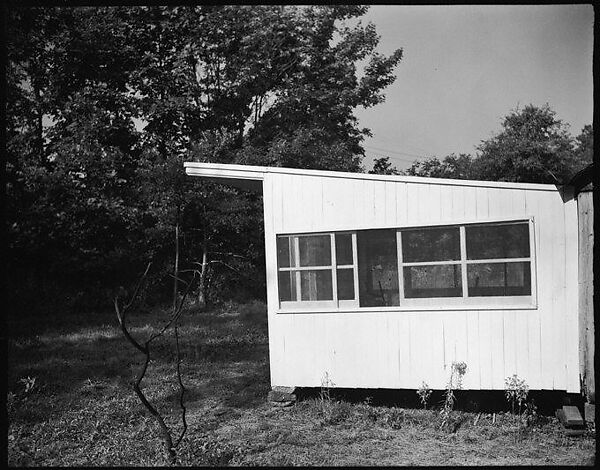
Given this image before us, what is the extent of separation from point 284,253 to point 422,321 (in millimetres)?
2139

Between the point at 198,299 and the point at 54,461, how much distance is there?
13.0 metres

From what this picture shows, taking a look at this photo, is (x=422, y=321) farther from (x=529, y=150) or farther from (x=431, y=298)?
(x=529, y=150)

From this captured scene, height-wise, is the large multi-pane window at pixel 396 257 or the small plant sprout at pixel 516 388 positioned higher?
the large multi-pane window at pixel 396 257

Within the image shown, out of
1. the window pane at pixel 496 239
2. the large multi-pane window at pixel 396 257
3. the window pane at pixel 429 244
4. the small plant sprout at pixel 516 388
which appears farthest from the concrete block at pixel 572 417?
the window pane at pixel 429 244

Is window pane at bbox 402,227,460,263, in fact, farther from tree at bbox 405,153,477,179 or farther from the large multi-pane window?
tree at bbox 405,153,477,179

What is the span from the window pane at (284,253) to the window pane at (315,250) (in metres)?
0.16

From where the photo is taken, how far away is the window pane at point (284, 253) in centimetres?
834

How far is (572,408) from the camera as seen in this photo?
6988 millimetres

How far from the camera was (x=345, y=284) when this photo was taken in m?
8.11

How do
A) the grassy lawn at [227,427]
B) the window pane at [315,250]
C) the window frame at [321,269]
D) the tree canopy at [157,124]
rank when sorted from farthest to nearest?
1. the tree canopy at [157,124]
2. the window pane at [315,250]
3. the window frame at [321,269]
4. the grassy lawn at [227,427]

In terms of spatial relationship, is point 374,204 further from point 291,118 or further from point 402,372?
point 291,118

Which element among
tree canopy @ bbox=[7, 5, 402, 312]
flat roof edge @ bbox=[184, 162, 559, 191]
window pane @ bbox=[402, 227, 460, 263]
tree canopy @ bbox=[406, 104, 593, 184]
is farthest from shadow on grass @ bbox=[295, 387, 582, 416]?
tree canopy @ bbox=[406, 104, 593, 184]

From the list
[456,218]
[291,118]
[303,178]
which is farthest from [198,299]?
[456,218]

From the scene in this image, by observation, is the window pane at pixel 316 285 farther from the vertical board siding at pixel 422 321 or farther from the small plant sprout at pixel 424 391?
the small plant sprout at pixel 424 391
